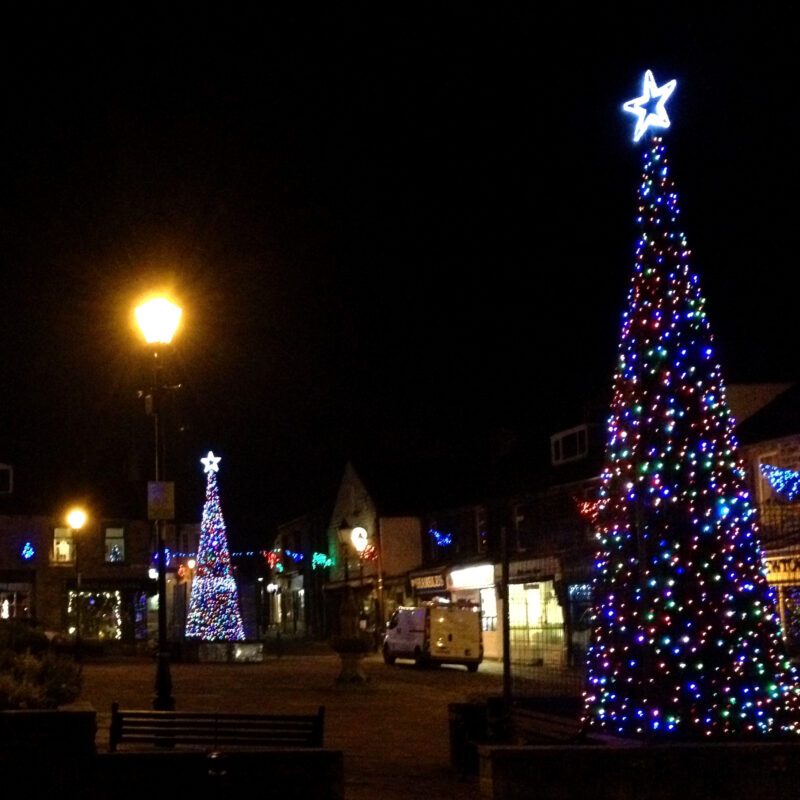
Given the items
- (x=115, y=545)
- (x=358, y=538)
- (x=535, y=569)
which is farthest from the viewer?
(x=115, y=545)

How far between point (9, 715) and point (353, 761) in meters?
5.50

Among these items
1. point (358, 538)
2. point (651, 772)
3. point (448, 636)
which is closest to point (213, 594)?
point (448, 636)

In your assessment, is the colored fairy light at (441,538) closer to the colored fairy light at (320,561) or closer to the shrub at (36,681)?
the colored fairy light at (320,561)

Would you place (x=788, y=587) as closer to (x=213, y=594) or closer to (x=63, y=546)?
(x=213, y=594)

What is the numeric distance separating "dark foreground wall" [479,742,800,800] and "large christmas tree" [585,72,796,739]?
2.42 m

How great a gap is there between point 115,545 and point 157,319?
4925 centimetres

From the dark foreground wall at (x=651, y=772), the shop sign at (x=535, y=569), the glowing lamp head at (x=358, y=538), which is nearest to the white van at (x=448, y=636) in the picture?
the shop sign at (x=535, y=569)

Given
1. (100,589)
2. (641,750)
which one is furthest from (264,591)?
(641,750)

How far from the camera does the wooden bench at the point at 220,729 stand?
13211 mm

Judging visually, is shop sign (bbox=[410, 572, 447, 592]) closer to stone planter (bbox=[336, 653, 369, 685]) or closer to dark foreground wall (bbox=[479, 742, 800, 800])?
stone planter (bbox=[336, 653, 369, 685])

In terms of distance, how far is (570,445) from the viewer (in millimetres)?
46031

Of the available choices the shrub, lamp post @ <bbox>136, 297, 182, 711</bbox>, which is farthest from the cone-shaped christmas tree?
the shrub

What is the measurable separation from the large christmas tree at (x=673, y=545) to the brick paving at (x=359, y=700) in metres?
2.14

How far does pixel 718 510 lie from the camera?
13.9m
